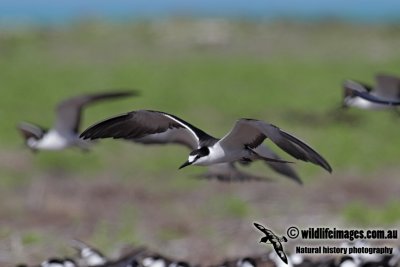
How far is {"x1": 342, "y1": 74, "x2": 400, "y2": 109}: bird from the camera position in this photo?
30.8 feet

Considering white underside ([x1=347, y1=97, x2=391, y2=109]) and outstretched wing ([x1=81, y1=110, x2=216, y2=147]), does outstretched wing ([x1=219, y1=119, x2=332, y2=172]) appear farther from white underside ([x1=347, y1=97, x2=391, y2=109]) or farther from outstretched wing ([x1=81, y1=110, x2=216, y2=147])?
white underside ([x1=347, y1=97, x2=391, y2=109])

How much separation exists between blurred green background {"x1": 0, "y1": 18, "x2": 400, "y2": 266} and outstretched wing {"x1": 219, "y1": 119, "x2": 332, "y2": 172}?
2.44 m

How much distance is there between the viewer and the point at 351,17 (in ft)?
141

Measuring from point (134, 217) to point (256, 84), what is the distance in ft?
49.4

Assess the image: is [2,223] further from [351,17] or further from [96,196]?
[351,17]

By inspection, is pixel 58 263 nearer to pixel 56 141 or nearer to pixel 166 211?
pixel 56 141

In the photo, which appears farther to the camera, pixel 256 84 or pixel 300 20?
pixel 300 20

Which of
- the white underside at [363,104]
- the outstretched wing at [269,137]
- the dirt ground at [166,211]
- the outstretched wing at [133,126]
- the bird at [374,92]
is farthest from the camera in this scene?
the dirt ground at [166,211]

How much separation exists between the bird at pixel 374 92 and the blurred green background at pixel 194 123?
5.58 ft

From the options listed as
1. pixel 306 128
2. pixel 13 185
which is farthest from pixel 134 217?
pixel 306 128

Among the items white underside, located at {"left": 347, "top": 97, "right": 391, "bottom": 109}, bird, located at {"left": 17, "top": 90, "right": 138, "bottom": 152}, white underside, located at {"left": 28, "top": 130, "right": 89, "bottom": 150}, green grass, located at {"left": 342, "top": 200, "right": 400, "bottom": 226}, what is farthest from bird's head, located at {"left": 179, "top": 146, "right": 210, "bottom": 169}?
green grass, located at {"left": 342, "top": 200, "right": 400, "bottom": 226}

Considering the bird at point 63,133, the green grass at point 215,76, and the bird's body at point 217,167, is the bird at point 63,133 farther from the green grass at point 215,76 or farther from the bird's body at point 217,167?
the green grass at point 215,76

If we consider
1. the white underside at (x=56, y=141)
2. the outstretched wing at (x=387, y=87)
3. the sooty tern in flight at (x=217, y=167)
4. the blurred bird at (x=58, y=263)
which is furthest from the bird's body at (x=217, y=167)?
the blurred bird at (x=58, y=263)

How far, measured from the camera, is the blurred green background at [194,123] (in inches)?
452
